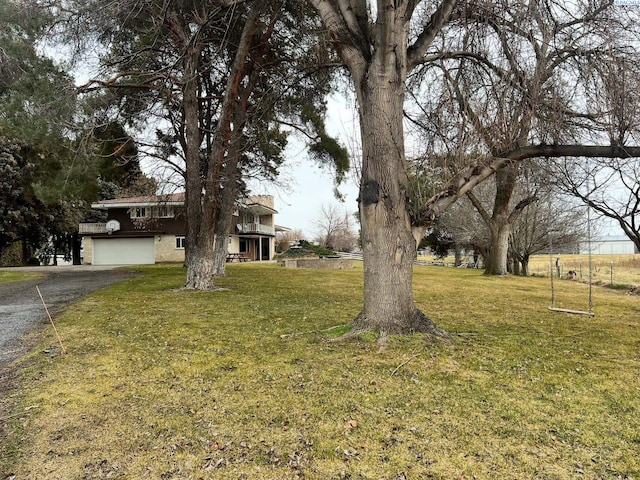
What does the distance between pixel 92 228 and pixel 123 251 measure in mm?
2746

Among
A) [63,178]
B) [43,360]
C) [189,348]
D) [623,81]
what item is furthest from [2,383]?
[63,178]

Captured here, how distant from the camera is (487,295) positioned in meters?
10.5

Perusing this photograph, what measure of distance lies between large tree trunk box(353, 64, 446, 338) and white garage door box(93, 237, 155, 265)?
95.6 feet

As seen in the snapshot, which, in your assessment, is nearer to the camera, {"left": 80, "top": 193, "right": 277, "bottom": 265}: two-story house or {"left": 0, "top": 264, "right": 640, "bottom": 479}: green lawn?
{"left": 0, "top": 264, "right": 640, "bottom": 479}: green lawn

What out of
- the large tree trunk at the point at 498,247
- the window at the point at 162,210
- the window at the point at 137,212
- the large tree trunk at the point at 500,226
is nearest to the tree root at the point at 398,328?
the window at the point at 162,210


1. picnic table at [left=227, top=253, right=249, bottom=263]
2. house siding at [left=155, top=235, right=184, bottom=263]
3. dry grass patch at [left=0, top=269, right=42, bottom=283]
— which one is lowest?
dry grass patch at [left=0, top=269, right=42, bottom=283]

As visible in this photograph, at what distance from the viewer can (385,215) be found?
476 cm

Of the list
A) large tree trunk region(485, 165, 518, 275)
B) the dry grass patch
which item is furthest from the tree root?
the dry grass patch

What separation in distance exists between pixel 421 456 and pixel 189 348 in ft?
10.3

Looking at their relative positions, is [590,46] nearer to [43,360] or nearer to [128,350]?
[128,350]

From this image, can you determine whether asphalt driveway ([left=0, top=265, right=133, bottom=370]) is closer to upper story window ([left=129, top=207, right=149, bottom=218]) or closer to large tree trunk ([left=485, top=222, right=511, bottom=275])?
large tree trunk ([left=485, top=222, right=511, bottom=275])

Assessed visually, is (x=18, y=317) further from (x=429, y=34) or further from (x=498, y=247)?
(x=498, y=247)

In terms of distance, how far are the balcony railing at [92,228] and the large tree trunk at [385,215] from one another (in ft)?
98.5

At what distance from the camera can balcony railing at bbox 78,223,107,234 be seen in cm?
2993
